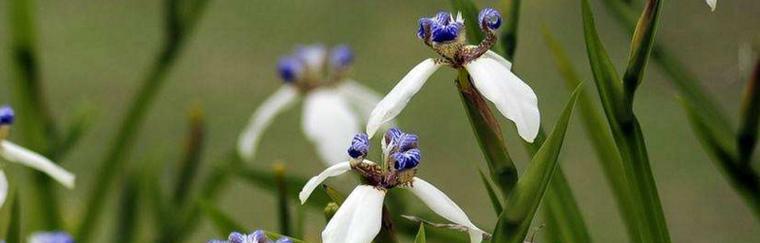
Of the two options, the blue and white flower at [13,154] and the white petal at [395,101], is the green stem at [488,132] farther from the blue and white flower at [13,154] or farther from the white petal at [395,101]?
the blue and white flower at [13,154]

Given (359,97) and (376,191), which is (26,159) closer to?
(376,191)

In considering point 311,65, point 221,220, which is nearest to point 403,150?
point 221,220

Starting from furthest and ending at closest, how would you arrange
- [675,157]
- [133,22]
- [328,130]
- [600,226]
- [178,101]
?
[133,22]
[178,101]
[675,157]
[600,226]
[328,130]

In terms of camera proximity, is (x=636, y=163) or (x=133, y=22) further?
(x=133, y=22)

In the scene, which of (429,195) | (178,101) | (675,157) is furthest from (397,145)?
(178,101)

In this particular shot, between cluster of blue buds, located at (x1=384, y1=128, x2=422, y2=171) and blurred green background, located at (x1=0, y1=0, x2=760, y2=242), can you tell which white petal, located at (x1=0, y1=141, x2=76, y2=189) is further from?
blurred green background, located at (x1=0, y1=0, x2=760, y2=242)

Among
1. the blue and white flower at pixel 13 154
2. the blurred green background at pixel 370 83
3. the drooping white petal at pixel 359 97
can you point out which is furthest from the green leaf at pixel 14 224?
the blurred green background at pixel 370 83

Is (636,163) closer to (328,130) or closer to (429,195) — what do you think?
(429,195)
